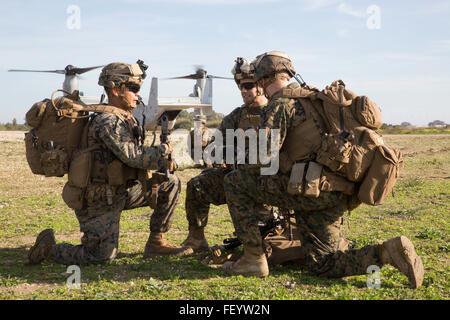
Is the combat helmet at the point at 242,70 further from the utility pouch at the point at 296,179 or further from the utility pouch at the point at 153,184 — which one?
the utility pouch at the point at 296,179

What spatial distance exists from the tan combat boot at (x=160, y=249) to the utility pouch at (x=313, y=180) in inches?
86.8

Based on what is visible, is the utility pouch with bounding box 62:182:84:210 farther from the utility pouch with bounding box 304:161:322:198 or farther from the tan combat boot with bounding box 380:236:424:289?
the tan combat boot with bounding box 380:236:424:289

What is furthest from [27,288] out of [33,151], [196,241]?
[196,241]

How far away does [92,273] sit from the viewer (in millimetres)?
5758

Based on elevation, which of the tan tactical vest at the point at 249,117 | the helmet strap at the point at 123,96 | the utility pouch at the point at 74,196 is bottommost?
the utility pouch at the point at 74,196

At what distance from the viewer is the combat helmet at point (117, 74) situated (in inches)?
255

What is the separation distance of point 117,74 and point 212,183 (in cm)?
193

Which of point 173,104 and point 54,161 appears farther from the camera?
point 173,104

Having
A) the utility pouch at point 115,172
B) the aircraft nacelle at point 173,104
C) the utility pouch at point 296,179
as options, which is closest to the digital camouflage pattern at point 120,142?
the utility pouch at point 115,172

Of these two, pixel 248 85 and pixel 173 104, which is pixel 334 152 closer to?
pixel 248 85

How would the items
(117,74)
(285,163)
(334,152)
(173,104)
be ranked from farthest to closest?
(173,104) < (117,74) < (285,163) < (334,152)

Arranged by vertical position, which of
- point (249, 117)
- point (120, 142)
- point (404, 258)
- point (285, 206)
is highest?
point (249, 117)

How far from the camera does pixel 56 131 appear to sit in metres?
6.23
